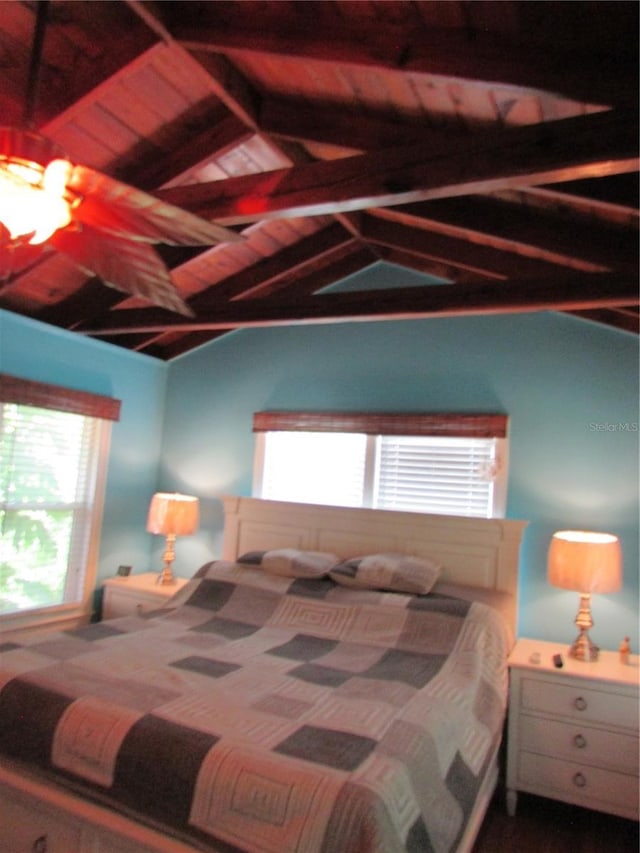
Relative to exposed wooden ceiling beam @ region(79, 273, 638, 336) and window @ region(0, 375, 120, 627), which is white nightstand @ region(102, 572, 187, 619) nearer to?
window @ region(0, 375, 120, 627)

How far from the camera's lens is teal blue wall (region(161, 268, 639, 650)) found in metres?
2.97

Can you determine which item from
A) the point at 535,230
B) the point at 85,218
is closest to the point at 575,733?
the point at 535,230

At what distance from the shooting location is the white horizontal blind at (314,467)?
361 centimetres

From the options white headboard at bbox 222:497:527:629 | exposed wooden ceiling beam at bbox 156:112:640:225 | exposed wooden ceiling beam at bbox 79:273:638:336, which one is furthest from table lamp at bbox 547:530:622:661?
exposed wooden ceiling beam at bbox 156:112:640:225

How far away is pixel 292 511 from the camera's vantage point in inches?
142

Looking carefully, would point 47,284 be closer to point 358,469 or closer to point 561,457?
point 358,469

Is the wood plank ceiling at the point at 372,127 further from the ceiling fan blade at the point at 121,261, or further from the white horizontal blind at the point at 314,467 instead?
the white horizontal blind at the point at 314,467

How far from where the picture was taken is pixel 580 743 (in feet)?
8.00

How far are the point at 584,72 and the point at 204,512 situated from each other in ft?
10.9

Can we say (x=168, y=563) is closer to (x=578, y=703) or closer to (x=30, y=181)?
(x=578, y=703)

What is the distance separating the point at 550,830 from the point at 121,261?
277 cm

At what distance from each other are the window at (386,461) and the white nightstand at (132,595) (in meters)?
0.86

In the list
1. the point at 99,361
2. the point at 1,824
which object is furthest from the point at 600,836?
the point at 99,361

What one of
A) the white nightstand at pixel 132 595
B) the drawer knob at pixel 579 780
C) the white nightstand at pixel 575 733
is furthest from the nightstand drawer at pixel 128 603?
the drawer knob at pixel 579 780
